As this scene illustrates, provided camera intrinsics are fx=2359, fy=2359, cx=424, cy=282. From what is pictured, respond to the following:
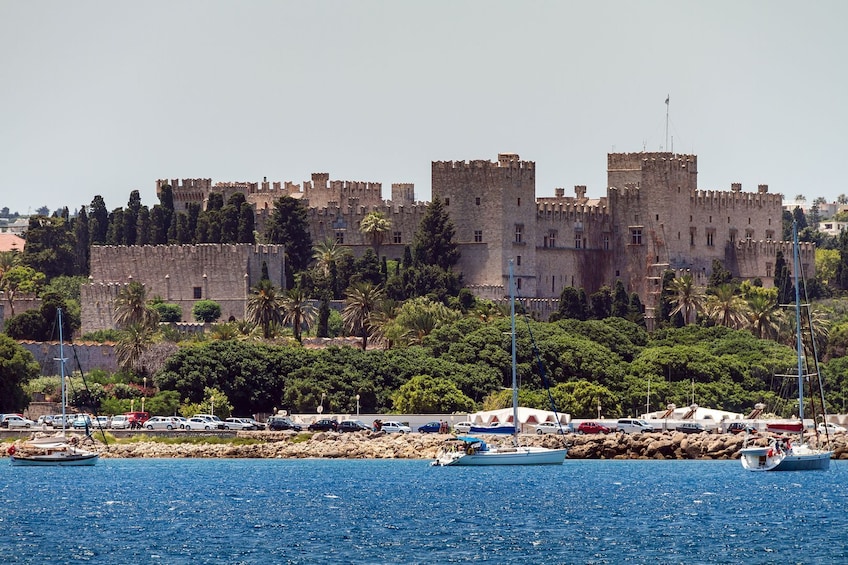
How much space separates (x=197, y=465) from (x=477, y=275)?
35.3 m

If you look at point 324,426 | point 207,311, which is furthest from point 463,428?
point 207,311

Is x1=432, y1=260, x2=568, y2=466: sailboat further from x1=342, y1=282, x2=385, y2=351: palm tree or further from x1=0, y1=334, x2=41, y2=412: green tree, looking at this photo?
x1=342, y1=282, x2=385, y2=351: palm tree

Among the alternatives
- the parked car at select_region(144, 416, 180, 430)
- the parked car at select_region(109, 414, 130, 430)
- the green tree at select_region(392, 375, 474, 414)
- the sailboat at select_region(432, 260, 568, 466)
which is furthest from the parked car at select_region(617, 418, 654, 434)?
the parked car at select_region(109, 414, 130, 430)

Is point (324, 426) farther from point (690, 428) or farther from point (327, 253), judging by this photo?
point (327, 253)

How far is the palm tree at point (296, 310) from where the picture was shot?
10275 cm

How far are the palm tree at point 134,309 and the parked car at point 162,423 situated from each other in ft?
57.7

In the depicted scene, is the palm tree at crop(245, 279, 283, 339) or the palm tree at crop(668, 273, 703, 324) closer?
the palm tree at crop(245, 279, 283, 339)

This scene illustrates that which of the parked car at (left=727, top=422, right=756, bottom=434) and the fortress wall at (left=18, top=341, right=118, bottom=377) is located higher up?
the fortress wall at (left=18, top=341, right=118, bottom=377)

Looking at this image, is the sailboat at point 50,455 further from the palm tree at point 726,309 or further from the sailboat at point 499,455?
the palm tree at point 726,309

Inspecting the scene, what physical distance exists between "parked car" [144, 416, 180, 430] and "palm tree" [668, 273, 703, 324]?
3276cm

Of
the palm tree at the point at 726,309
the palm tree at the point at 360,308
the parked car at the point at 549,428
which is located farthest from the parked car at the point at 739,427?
the palm tree at the point at 360,308

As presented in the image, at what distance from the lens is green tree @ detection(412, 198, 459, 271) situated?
110750mm

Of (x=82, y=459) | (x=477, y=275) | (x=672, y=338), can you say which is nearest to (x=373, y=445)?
(x=82, y=459)

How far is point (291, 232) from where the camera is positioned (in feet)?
370
